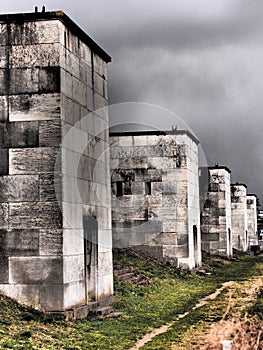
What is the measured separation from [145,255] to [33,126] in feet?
46.1

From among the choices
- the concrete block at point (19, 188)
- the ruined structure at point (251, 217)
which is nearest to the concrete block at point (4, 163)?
the concrete block at point (19, 188)

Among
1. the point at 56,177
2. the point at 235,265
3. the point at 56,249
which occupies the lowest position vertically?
the point at 235,265

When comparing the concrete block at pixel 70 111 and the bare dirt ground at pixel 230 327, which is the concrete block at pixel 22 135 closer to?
the concrete block at pixel 70 111

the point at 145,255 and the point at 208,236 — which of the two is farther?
the point at 208,236

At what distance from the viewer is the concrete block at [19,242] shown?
43.0 feet

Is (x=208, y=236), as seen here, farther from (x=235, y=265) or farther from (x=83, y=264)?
(x=83, y=264)

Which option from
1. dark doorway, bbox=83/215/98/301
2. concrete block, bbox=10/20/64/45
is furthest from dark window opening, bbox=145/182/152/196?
concrete block, bbox=10/20/64/45

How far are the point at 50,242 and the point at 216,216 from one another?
26.6 m

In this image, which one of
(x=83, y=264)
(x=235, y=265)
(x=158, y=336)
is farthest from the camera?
(x=235, y=265)

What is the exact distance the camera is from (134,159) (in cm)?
2677

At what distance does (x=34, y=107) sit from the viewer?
43.8 ft

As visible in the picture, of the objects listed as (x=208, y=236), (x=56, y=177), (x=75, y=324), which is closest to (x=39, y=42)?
(x=56, y=177)

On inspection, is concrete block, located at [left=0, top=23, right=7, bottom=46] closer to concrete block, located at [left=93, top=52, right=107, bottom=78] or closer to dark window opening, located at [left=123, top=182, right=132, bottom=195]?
concrete block, located at [left=93, top=52, right=107, bottom=78]

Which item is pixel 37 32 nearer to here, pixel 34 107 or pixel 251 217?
pixel 34 107
